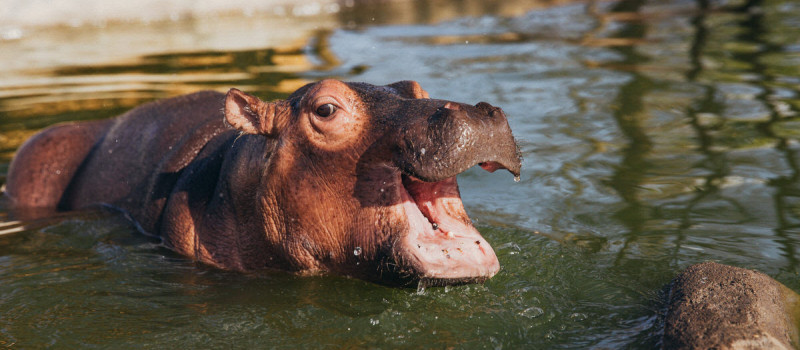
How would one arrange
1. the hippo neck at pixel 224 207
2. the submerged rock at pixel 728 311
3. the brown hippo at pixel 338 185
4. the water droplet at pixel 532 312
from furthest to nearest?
the hippo neck at pixel 224 207, the water droplet at pixel 532 312, the brown hippo at pixel 338 185, the submerged rock at pixel 728 311

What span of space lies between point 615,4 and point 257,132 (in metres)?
12.2

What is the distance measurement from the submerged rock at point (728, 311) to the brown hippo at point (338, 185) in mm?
853

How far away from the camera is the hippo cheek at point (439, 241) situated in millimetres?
3891

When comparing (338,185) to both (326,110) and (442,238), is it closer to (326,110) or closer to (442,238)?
(326,110)

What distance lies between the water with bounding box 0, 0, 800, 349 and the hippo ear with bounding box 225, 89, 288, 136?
2.79 ft

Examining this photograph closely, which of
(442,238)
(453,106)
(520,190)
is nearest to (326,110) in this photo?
(453,106)

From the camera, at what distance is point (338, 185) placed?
420cm

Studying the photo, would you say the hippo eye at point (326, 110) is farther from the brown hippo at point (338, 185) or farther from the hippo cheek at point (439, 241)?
the hippo cheek at point (439, 241)

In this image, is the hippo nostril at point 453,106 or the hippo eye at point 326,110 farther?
the hippo eye at point 326,110

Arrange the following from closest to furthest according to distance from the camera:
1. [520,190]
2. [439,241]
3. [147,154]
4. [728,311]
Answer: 1. [728,311]
2. [439,241]
3. [147,154]
4. [520,190]

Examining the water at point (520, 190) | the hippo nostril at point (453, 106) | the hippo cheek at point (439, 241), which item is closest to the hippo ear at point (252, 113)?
the hippo cheek at point (439, 241)

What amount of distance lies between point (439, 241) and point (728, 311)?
4.18ft

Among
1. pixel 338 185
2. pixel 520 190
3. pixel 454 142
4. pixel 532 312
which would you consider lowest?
pixel 532 312

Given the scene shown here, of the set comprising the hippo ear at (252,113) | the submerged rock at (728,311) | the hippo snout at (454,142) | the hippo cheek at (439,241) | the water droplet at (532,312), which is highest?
the hippo ear at (252,113)
